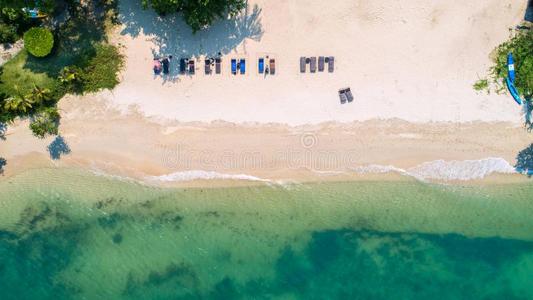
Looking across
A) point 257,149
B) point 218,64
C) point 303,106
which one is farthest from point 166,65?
point 303,106

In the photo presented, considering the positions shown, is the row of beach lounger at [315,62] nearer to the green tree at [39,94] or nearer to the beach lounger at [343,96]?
the beach lounger at [343,96]

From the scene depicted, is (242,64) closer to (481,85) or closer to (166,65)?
(166,65)

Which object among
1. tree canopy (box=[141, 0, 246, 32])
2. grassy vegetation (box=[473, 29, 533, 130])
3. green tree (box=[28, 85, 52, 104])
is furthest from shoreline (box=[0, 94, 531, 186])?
tree canopy (box=[141, 0, 246, 32])

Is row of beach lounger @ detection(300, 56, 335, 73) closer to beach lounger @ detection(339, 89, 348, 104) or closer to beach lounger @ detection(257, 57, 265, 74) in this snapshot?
beach lounger @ detection(339, 89, 348, 104)

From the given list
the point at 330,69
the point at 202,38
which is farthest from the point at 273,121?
the point at 202,38

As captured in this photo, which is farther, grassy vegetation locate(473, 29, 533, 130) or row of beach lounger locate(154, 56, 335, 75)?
row of beach lounger locate(154, 56, 335, 75)
